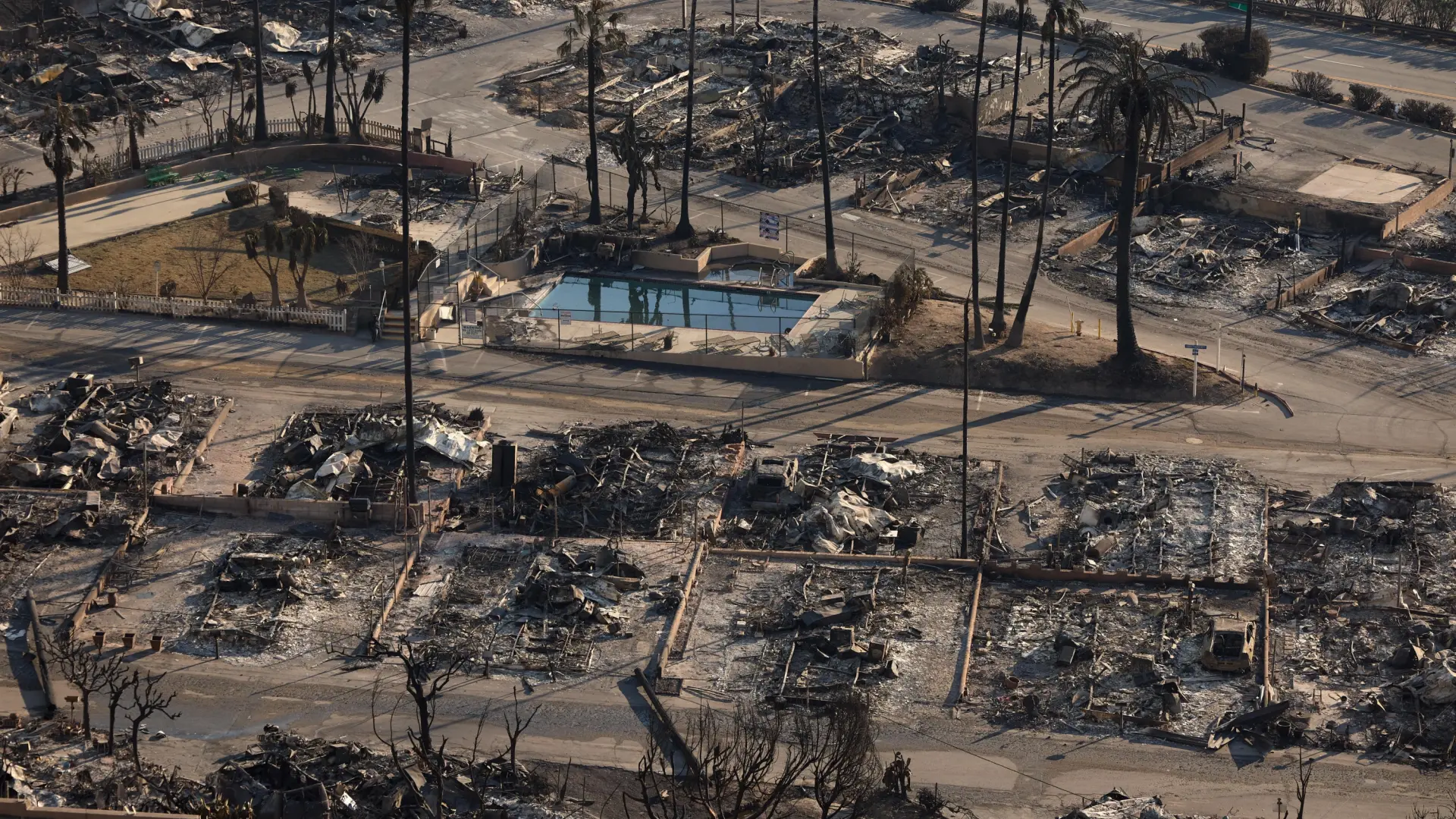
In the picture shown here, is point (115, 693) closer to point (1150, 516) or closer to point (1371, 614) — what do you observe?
point (1150, 516)

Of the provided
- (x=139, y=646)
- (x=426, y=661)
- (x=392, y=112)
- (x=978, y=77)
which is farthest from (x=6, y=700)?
(x=392, y=112)

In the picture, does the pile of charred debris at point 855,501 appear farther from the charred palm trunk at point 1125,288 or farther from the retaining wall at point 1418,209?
the retaining wall at point 1418,209

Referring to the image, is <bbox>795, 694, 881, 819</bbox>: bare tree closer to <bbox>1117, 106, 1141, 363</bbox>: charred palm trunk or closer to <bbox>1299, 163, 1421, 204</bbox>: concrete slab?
<bbox>1117, 106, 1141, 363</bbox>: charred palm trunk

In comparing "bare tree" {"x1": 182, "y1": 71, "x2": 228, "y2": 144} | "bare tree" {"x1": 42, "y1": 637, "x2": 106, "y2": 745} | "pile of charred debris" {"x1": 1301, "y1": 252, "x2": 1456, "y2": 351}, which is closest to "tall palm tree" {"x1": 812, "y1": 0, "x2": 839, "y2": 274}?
"pile of charred debris" {"x1": 1301, "y1": 252, "x2": 1456, "y2": 351}

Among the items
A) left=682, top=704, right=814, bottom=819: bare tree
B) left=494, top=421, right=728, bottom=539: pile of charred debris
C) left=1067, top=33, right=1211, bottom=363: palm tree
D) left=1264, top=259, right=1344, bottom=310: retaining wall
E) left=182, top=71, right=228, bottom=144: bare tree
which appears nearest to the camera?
left=682, top=704, right=814, bottom=819: bare tree

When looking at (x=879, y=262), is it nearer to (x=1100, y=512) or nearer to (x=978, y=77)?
(x=978, y=77)

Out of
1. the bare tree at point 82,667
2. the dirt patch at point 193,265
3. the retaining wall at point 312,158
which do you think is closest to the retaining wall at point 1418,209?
the retaining wall at point 312,158
